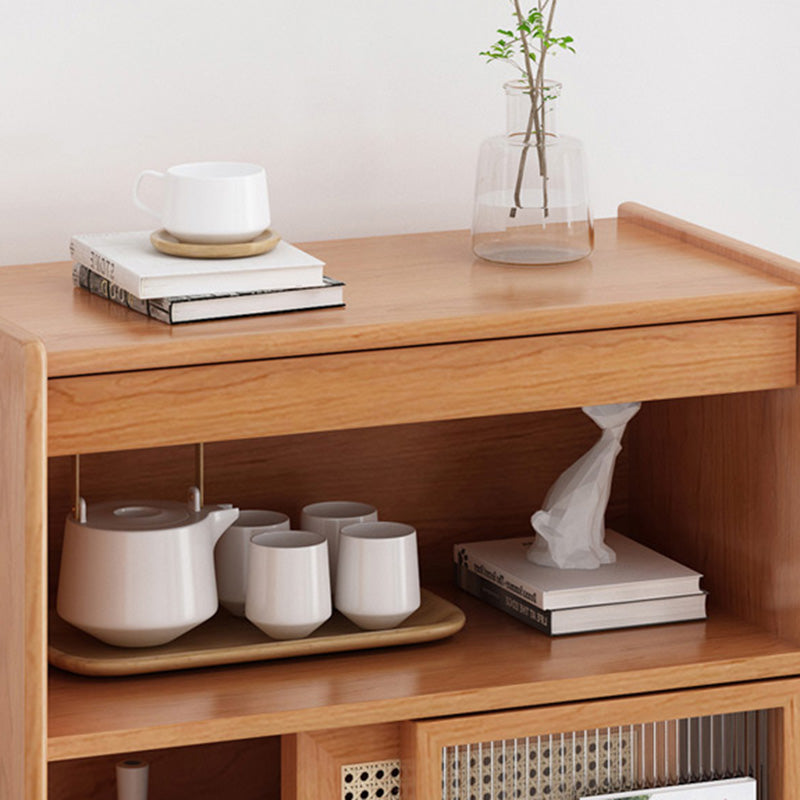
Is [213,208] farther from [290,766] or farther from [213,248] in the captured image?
[290,766]

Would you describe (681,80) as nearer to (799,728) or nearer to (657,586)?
(657,586)

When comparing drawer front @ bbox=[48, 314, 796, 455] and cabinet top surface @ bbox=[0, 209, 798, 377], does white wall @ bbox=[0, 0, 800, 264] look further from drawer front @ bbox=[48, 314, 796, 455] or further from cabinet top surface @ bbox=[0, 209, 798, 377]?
drawer front @ bbox=[48, 314, 796, 455]

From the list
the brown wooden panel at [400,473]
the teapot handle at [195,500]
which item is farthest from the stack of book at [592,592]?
the teapot handle at [195,500]

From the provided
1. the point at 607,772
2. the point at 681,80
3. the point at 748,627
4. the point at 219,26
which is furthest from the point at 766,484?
the point at 219,26

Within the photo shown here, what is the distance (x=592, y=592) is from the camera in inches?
74.9

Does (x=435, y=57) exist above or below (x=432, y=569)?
above

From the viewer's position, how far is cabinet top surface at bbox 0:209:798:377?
5.20 feet

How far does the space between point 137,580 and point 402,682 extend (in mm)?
285

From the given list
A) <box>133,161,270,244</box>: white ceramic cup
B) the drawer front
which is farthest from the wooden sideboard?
<box>133,161,270,244</box>: white ceramic cup

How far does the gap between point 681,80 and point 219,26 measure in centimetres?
62

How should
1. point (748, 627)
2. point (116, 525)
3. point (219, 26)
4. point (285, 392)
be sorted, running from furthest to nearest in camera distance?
point (219, 26) → point (748, 627) → point (116, 525) → point (285, 392)

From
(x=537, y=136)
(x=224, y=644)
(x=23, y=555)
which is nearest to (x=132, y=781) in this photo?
(x=224, y=644)

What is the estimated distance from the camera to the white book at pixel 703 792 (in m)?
1.81

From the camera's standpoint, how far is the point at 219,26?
203 cm
